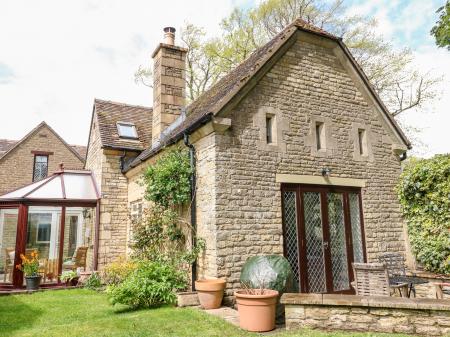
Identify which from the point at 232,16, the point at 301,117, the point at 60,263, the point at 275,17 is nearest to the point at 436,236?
the point at 301,117

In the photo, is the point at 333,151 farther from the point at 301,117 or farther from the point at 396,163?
the point at 396,163

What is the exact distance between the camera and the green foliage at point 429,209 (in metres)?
9.00

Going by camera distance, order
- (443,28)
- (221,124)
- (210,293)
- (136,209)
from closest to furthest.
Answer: (210,293), (221,124), (443,28), (136,209)

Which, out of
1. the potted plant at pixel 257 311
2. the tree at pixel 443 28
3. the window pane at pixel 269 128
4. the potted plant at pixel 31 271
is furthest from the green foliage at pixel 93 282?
the tree at pixel 443 28

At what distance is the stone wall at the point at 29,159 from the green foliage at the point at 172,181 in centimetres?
1690

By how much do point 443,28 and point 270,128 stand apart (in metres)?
7.18

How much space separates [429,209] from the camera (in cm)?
947

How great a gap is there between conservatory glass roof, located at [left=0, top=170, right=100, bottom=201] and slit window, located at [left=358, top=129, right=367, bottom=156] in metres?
9.17

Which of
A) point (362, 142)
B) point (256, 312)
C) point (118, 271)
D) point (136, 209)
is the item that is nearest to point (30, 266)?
point (118, 271)

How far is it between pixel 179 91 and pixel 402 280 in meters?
8.96

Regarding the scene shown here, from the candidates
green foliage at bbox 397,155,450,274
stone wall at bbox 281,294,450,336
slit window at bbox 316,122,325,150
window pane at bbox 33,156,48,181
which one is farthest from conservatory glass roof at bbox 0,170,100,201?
window pane at bbox 33,156,48,181

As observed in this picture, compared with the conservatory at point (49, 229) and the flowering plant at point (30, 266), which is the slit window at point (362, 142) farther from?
the flowering plant at point (30, 266)

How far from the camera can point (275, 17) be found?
18766 millimetres

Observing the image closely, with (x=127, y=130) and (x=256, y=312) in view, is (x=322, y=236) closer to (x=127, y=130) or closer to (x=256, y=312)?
(x=256, y=312)
